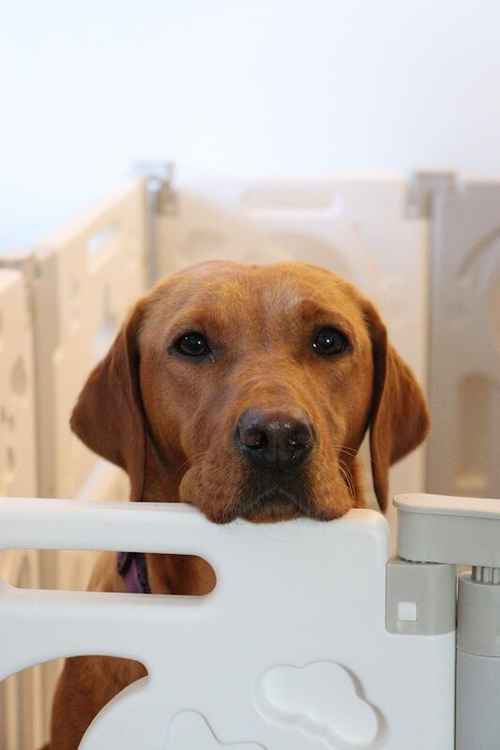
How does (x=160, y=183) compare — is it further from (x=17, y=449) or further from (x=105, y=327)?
(x=17, y=449)

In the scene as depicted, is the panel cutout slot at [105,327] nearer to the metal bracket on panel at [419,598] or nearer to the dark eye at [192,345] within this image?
the dark eye at [192,345]

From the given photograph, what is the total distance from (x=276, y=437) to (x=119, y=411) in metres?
0.42

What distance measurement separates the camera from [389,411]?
1.75 m

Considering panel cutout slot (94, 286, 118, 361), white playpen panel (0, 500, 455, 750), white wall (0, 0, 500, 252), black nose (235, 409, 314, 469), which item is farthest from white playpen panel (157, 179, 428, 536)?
white playpen panel (0, 500, 455, 750)

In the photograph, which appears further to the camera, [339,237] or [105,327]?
[339,237]

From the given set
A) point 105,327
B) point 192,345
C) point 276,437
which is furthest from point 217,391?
point 105,327

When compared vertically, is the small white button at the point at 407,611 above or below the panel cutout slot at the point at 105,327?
below

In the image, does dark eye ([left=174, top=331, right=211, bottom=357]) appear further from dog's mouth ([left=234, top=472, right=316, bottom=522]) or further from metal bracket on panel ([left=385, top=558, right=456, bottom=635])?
metal bracket on panel ([left=385, top=558, right=456, bottom=635])

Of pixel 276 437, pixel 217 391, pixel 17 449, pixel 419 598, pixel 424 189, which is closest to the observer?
pixel 419 598

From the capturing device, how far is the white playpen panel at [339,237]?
10.4ft

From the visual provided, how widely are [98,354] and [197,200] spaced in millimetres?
623

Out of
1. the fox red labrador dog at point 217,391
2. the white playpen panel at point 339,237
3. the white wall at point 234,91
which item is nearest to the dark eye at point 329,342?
the fox red labrador dog at point 217,391

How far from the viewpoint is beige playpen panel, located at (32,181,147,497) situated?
218cm

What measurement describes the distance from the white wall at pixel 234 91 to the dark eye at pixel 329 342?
2.48 meters
